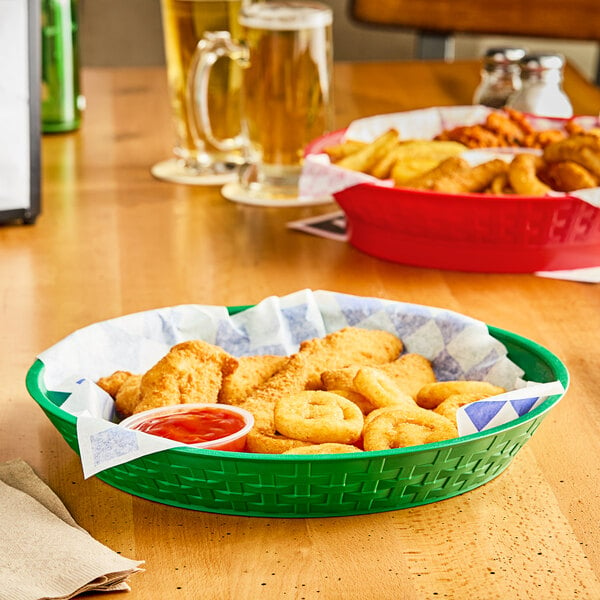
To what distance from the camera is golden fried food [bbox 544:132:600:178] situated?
1523 mm

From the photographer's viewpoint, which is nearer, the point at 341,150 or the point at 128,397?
the point at 128,397

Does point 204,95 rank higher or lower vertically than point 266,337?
higher

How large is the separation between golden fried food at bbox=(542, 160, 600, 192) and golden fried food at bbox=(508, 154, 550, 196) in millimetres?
21

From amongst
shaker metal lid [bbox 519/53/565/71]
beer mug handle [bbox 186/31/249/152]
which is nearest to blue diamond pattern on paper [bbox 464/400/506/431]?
beer mug handle [bbox 186/31/249/152]

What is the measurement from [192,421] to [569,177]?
81 centimetres

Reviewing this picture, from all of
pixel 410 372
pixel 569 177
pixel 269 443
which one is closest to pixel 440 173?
pixel 569 177

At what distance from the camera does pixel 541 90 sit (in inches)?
74.4

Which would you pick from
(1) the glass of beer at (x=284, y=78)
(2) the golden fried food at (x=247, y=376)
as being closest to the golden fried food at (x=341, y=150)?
(1) the glass of beer at (x=284, y=78)

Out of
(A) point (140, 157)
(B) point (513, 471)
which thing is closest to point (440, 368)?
(B) point (513, 471)

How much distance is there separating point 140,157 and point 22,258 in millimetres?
581

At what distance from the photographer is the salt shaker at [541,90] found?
1.88 metres

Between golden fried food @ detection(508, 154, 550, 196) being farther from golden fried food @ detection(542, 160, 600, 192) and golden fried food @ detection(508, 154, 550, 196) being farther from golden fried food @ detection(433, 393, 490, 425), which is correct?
golden fried food @ detection(433, 393, 490, 425)

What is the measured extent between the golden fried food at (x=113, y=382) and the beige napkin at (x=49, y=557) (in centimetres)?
15

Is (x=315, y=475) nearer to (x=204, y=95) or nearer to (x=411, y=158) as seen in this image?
(x=411, y=158)
